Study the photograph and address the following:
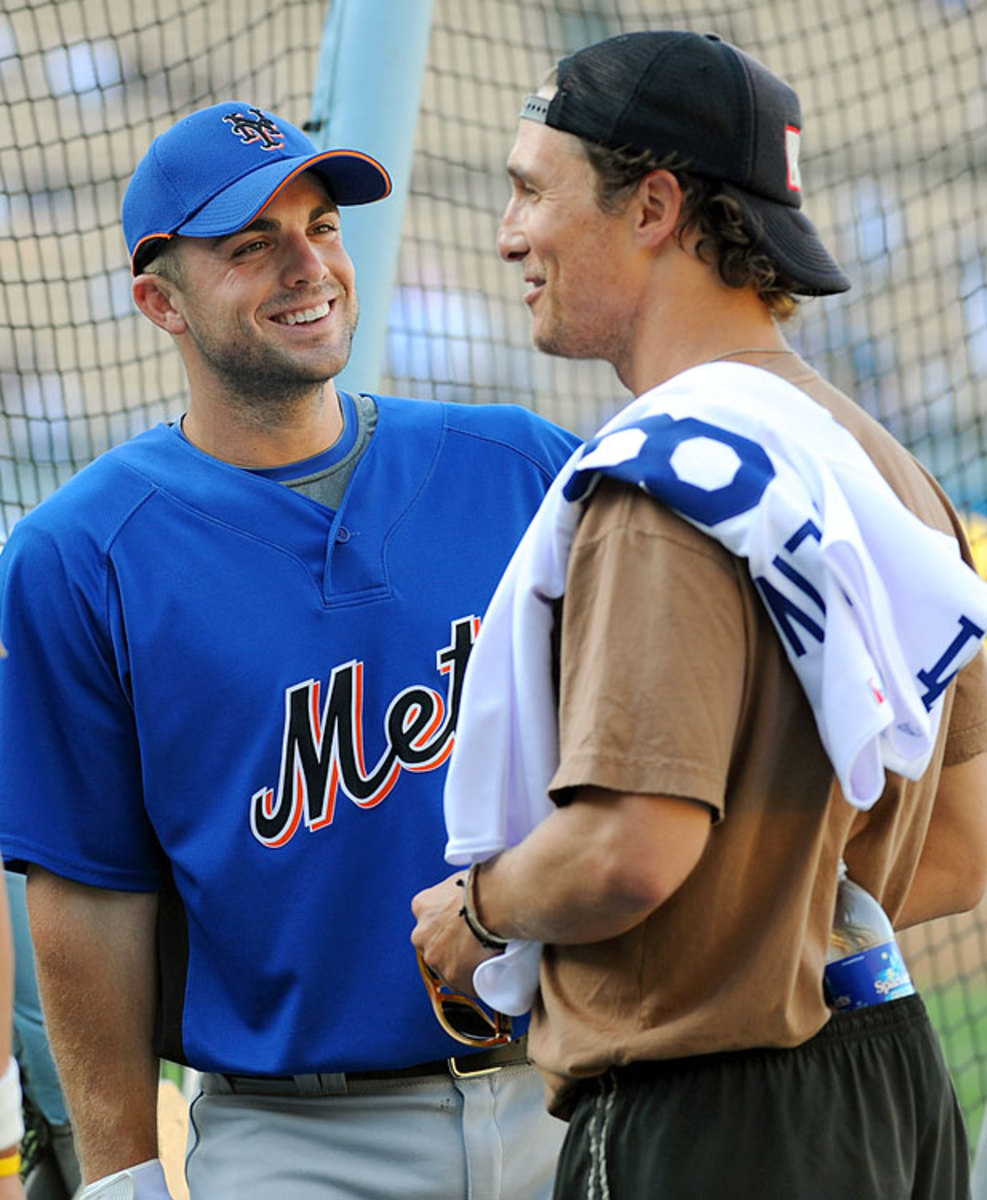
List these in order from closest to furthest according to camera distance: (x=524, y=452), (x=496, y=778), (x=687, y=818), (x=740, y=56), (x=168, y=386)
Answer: (x=687, y=818)
(x=496, y=778)
(x=740, y=56)
(x=524, y=452)
(x=168, y=386)

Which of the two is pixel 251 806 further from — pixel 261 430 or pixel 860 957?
pixel 860 957

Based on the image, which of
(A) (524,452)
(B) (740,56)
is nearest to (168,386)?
(A) (524,452)

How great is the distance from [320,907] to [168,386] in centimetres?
Answer: 662

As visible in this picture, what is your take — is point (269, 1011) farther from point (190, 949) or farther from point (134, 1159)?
point (134, 1159)

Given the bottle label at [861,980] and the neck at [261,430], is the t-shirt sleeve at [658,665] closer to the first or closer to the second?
the bottle label at [861,980]

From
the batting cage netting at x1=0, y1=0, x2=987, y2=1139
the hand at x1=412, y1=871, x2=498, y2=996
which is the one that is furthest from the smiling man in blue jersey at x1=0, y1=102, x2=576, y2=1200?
the batting cage netting at x1=0, y1=0, x2=987, y2=1139

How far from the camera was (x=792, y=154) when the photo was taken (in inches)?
67.4

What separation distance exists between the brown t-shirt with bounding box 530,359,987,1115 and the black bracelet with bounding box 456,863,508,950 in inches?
2.0

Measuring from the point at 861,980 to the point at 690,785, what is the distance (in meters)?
0.32

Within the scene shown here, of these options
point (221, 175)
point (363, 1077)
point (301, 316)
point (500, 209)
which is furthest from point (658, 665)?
point (500, 209)

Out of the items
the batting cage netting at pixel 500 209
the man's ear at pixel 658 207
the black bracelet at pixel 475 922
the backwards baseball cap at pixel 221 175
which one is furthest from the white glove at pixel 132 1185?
the batting cage netting at pixel 500 209

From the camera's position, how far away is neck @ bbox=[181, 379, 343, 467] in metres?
2.33

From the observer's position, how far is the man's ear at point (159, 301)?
7.91ft

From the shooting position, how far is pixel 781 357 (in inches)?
65.4
